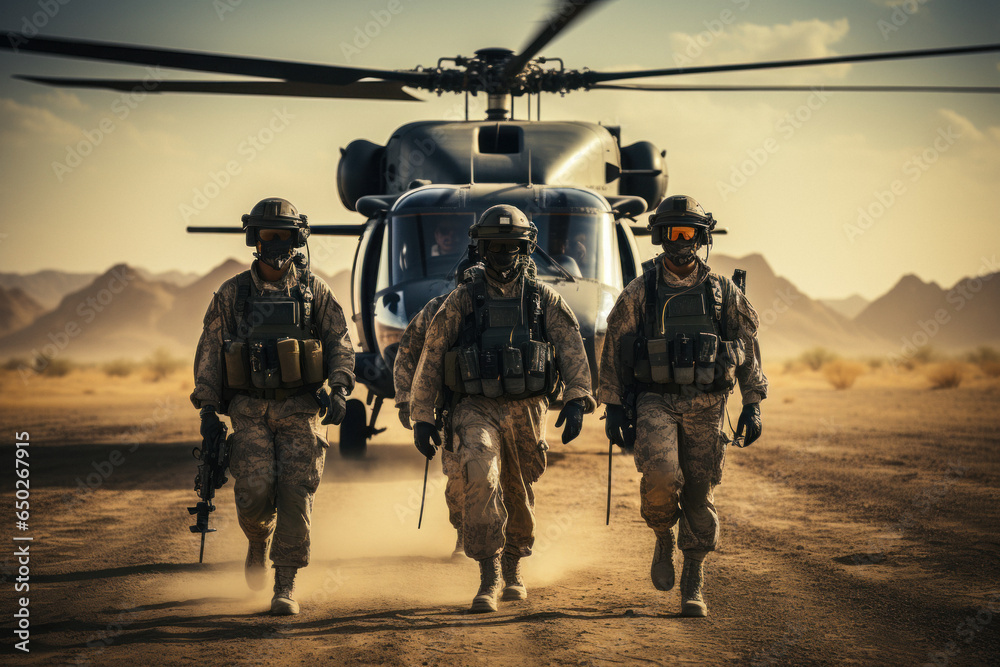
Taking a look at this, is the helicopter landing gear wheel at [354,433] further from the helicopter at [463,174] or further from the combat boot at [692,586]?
the combat boot at [692,586]

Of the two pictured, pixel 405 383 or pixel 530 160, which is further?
pixel 530 160

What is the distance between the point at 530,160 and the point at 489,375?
4.78m

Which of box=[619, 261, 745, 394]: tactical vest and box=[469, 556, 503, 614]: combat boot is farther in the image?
box=[619, 261, 745, 394]: tactical vest

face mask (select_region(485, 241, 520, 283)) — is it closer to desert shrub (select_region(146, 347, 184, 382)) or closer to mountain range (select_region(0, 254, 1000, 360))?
desert shrub (select_region(146, 347, 184, 382))

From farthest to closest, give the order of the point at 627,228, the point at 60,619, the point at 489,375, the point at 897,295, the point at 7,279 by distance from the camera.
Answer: the point at 7,279, the point at 897,295, the point at 627,228, the point at 489,375, the point at 60,619

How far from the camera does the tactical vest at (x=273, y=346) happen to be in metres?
5.18

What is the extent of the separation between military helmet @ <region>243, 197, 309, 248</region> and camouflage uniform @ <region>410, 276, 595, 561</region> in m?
0.93

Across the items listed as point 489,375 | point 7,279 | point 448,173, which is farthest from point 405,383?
point 7,279

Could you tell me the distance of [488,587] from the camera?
5055 millimetres

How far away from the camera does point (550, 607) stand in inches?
201

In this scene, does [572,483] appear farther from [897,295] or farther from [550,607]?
[897,295]

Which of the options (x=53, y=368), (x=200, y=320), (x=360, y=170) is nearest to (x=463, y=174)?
(x=360, y=170)

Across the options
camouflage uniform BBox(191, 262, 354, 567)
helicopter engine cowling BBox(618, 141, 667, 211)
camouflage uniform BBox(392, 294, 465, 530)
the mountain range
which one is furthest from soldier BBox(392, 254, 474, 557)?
the mountain range

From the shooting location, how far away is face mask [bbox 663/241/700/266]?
540 centimetres
